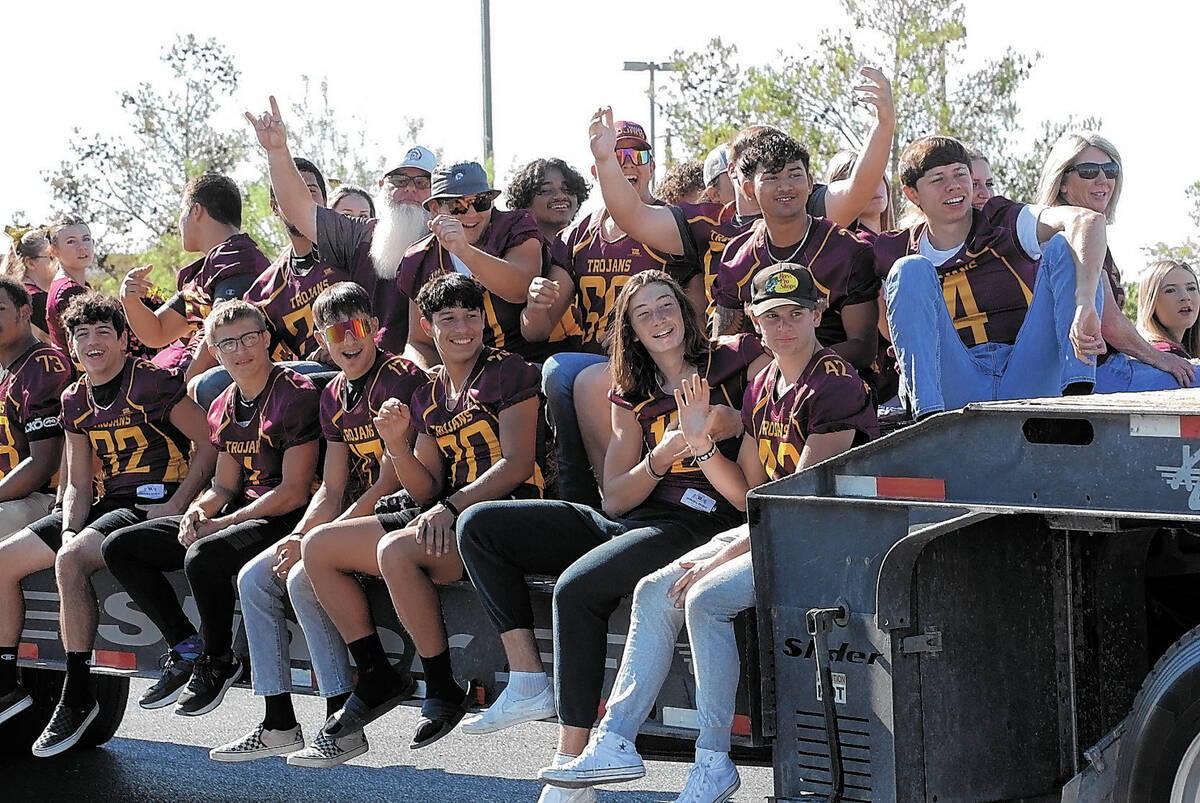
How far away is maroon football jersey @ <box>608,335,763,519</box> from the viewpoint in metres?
5.09

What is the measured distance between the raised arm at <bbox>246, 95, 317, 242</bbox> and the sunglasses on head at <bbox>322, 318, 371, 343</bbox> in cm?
103

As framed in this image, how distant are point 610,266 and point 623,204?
12.2 inches

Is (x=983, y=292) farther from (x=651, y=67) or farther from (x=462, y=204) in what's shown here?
(x=651, y=67)

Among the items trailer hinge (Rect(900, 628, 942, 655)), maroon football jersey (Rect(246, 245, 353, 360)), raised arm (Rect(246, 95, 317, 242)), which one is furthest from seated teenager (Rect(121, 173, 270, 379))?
trailer hinge (Rect(900, 628, 942, 655))

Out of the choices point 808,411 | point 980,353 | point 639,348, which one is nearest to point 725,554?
point 808,411

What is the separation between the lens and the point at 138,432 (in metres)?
6.61

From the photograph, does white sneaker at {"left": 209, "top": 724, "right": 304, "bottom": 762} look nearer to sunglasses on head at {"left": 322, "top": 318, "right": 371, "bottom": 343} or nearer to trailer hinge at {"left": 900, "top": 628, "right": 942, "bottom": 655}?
sunglasses on head at {"left": 322, "top": 318, "right": 371, "bottom": 343}

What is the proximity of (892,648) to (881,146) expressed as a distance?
259cm

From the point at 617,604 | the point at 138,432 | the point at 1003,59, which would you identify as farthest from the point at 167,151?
the point at 617,604

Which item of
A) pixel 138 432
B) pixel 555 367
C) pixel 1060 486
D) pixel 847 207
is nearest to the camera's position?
pixel 1060 486

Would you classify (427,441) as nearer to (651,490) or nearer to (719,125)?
(651,490)

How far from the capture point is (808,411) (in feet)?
15.4

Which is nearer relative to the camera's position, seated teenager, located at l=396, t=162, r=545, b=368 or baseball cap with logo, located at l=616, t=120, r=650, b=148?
seated teenager, located at l=396, t=162, r=545, b=368

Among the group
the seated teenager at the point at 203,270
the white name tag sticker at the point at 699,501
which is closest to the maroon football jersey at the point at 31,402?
the seated teenager at the point at 203,270
